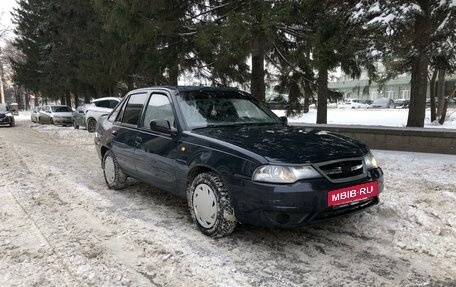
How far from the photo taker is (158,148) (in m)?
5.03

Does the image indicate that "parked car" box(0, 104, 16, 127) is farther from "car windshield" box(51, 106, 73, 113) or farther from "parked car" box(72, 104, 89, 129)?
"parked car" box(72, 104, 89, 129)

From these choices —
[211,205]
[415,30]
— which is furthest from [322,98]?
[211,205]

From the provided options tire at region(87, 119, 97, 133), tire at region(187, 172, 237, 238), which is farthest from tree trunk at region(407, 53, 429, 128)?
tire at region(87, 119, 97, 133)

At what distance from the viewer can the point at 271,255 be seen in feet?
12.7

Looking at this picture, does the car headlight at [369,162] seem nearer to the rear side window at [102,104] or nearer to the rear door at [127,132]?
the rear door at [127,132]

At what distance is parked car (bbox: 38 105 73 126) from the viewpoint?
24.1 m

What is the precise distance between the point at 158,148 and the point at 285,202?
2053mm

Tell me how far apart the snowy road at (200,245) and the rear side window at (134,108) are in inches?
45.5

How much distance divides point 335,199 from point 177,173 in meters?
1.85

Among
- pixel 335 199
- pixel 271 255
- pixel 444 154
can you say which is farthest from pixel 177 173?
pixel 444 154

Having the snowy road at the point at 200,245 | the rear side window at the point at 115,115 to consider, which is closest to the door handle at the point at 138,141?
the snowy road at the point at 200,245

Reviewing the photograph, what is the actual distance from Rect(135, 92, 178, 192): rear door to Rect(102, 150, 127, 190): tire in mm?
834

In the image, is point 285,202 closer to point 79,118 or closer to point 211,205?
point 211,205

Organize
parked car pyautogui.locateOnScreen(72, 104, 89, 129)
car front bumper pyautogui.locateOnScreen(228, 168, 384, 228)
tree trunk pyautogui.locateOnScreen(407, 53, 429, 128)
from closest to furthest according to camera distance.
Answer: car front bumper pyautogui.locateOnScreen(228, 168, 384, 228)
tree trunk pyautogui.locateOnScreen(407, 53, 429, 128)
parked car pyautogui.locateOnScreen(72, 104, 89, 129)
